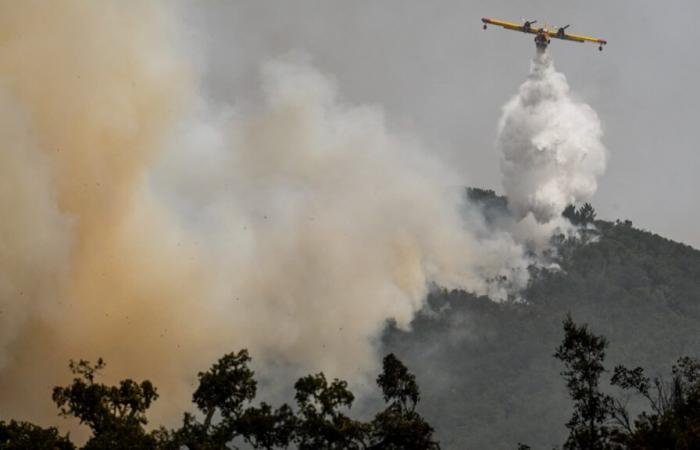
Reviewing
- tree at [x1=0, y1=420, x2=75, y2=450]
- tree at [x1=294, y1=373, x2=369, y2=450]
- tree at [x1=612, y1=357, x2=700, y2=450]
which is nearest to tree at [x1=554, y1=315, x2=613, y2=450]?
tree at [x1=612, y1=357, x2=700, y2=450]

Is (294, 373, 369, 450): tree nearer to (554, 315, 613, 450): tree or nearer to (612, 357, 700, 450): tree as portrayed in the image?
(554, 315, 613, 450): tree

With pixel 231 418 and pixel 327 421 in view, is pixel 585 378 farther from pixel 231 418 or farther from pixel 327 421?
pixel 231 418

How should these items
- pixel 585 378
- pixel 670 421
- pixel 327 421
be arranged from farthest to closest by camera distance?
pixel 585 378 → pixel 327 421 → pixel 670 421

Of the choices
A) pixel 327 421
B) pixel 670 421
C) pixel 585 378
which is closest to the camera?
pixel 670 421

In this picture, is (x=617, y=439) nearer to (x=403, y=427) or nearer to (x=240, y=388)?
(x=403, y=427)

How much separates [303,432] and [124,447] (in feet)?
43.4

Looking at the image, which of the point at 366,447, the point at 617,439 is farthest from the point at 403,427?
Result: the point at 617,439

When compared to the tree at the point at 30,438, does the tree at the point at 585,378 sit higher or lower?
higher

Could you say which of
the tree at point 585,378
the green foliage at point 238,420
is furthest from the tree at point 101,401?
the tree at point 585,378

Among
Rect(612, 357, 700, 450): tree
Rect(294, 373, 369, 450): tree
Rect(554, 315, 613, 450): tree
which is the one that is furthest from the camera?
Rect(554, 315, 613, 450): tree

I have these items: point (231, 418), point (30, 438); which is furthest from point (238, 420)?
point (30, 438)

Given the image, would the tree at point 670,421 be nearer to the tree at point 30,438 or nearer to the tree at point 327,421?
the tree at point 327,421

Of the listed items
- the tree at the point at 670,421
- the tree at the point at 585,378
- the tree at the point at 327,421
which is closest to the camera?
the tree at the point at 670,421

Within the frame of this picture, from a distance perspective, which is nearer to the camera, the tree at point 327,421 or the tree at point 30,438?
the tree at point 327,421
